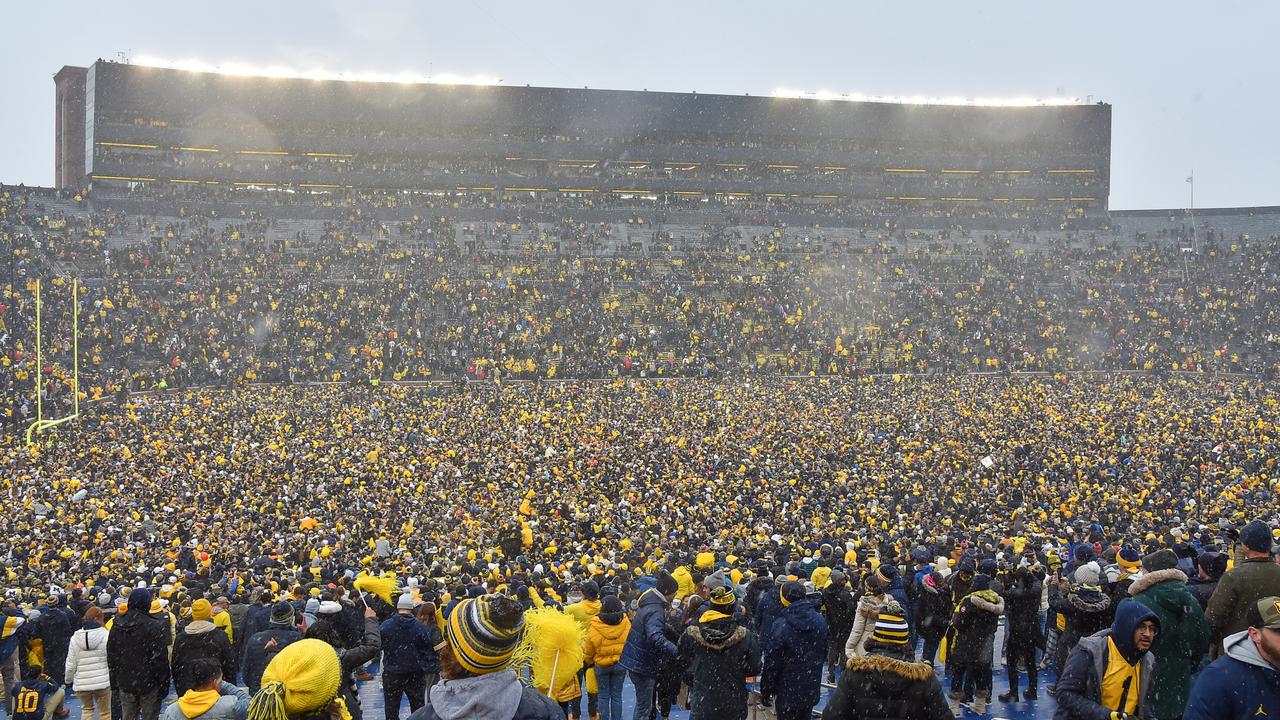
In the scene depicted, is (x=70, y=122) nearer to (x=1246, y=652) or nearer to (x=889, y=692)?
(x=889, y=692)

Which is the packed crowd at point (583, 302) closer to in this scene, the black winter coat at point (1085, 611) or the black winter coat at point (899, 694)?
the black winter coat at point (1085, 611)

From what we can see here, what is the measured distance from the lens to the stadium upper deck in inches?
2405

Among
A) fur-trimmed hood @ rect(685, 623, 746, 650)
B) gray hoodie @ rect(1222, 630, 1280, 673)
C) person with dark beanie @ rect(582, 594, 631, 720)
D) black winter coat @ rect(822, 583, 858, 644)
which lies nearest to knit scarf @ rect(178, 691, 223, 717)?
fur-trimmed hood @ rect(685, 623, 746, 650)

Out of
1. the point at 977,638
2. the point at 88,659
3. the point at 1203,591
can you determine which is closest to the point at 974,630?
the point at 977,638

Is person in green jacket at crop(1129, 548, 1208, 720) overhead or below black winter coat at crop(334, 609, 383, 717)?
overhead

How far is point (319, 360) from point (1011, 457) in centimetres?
2687

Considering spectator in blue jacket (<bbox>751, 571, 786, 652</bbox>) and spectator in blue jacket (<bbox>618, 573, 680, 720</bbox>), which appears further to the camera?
spectator in blue jacket (<bbox>751, 571, 786, 652</bbox>)

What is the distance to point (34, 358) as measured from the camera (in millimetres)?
35500

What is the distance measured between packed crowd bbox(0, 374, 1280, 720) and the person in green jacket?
2 cm

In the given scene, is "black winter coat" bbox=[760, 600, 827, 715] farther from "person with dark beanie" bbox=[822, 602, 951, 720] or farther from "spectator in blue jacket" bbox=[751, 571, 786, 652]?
"person with dark beanie" bbox=[822, 602, 951, 720]

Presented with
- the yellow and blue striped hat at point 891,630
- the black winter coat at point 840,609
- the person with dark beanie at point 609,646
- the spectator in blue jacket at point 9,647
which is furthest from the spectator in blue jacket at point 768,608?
the spectator in blue jacket at point 9,647

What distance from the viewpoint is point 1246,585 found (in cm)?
588

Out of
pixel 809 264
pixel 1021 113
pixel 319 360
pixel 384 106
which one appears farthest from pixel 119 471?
pixel 1021 113

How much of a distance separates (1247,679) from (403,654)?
19.6 ft
